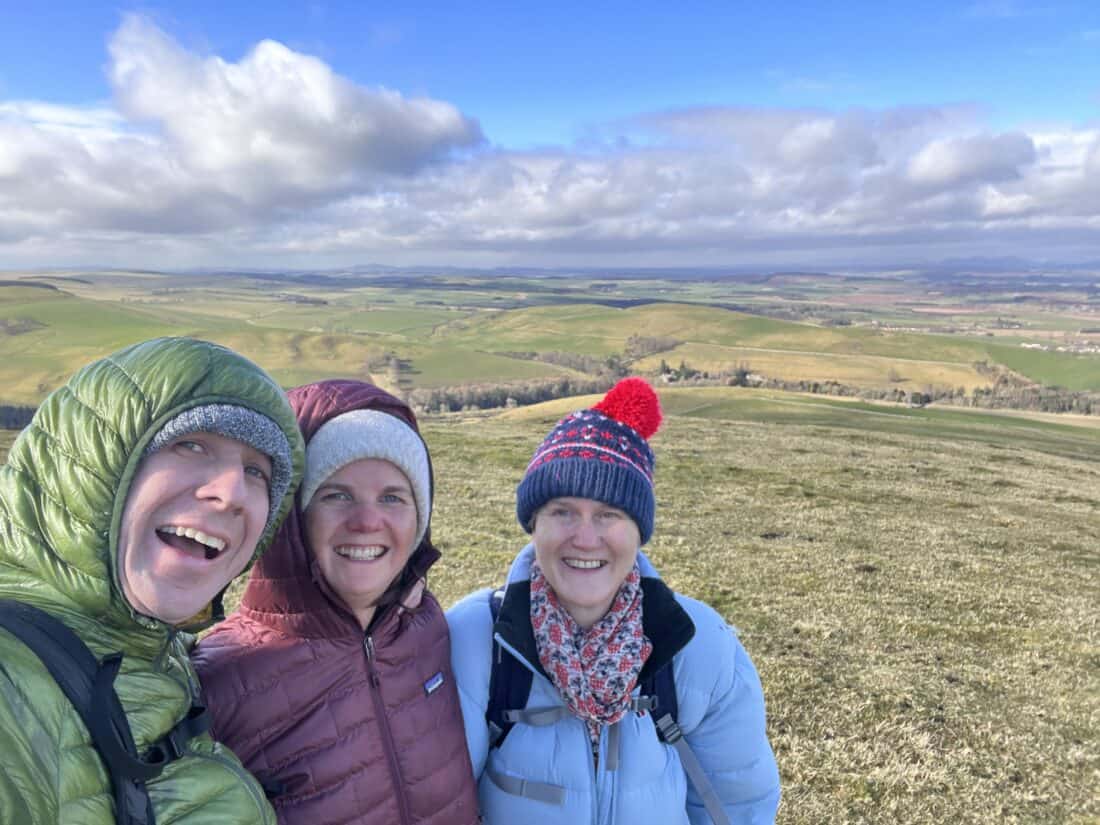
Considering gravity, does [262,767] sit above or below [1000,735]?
above

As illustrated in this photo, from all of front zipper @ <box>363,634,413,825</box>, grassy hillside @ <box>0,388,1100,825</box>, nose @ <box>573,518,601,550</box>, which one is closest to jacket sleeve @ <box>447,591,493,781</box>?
front zipper @ <box>363,634,413,825</box>

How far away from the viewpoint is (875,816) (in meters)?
7.49

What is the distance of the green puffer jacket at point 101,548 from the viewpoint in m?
2.06

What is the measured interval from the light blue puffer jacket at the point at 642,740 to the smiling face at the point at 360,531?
2.47 ft

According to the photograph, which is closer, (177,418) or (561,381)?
(177,418)

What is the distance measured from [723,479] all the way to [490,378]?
104266mm

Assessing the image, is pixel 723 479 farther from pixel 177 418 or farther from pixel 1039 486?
pixel 177 418

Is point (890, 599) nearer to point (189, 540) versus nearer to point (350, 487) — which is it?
point (350, 487)

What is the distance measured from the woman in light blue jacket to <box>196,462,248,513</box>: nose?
5.75ft

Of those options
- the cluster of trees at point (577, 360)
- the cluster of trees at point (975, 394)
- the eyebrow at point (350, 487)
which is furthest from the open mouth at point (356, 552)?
the cluster of trees at point (577, 360)

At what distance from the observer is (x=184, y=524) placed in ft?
7.98

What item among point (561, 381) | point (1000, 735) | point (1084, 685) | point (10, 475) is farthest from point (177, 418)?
point (561, 381)

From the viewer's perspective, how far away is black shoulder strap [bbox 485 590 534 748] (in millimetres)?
3715

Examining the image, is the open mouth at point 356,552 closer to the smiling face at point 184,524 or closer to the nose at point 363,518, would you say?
the nose at point 363,518
